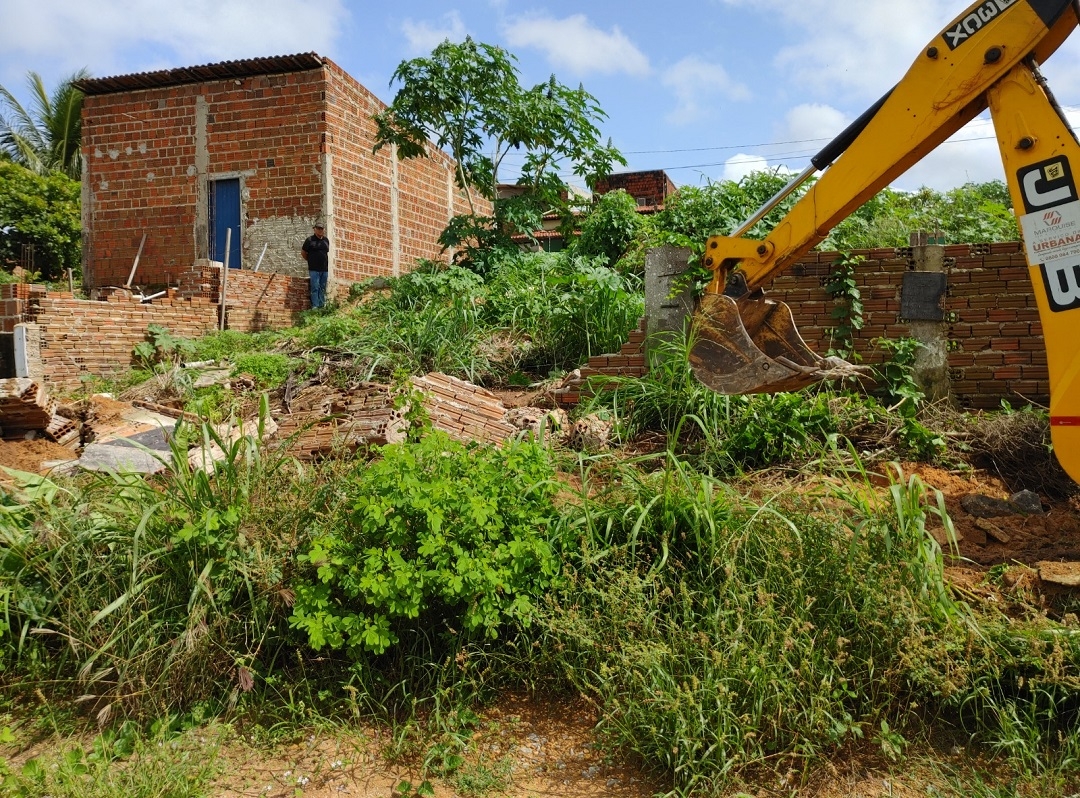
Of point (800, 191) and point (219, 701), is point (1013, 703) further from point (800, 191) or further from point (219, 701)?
point (800, 191)

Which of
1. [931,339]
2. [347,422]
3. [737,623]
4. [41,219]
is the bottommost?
[737,623]

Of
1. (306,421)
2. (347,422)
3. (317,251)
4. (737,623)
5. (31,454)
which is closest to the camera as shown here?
(737,623)

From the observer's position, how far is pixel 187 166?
1469 cm

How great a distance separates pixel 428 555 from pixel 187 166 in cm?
1369

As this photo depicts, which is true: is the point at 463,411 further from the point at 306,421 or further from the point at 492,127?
the point at 492,127

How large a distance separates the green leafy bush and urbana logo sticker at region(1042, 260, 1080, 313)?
2.60 m

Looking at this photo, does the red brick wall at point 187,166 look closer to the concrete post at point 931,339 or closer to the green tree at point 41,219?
the green tree at point 41,219

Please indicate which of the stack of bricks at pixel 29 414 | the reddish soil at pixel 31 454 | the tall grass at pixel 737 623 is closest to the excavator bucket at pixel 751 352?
the tall grass at pixel 737 623

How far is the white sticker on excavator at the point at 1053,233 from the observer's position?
376cm

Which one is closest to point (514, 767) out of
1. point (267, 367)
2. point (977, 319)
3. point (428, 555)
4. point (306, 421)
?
point (428, 555)

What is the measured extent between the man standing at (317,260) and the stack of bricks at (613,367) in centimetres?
783

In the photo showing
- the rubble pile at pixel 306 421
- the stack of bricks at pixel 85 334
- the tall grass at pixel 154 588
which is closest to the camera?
the tall grass at pixel 154 588

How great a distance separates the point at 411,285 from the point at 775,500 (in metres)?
7.36

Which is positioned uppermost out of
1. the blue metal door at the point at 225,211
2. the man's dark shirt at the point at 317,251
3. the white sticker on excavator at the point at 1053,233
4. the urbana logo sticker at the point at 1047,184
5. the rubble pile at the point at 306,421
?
the blue metal door at the point at 225,211
